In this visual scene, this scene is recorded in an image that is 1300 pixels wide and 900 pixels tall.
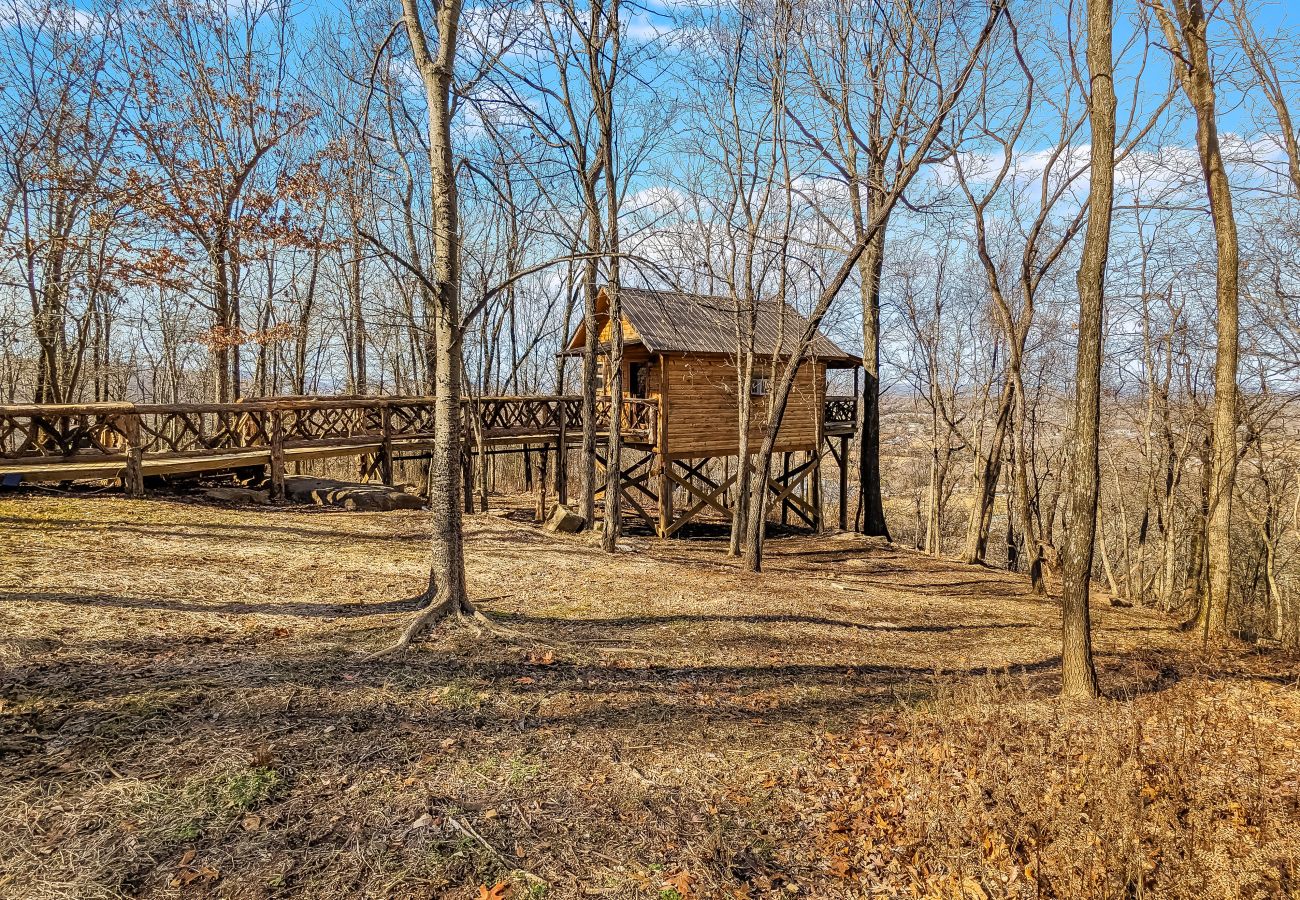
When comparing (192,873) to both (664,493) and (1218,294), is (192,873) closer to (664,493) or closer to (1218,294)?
(1218,294)

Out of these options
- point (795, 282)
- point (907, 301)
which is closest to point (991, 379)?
point (907, 301)

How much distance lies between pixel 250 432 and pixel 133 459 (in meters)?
3.45

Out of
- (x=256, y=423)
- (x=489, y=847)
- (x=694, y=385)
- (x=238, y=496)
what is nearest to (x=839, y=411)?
(x=694, y=385)

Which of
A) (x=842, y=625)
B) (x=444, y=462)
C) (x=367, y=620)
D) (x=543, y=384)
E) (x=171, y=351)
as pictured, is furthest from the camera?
(x=543, y=384)

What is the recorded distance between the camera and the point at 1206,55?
28.7 ft

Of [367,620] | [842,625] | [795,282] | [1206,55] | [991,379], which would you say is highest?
[1206,55]

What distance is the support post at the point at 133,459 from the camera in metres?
10.5

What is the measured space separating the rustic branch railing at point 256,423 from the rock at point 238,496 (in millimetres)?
1139

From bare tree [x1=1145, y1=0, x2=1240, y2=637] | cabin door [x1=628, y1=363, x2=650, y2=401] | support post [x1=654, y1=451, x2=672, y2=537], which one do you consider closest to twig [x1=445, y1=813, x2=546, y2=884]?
bare tree [x1=1145, y1=0, x2=1240, y2=637]

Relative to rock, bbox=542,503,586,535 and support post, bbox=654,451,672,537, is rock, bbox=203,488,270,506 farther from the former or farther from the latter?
support post, bbox=654,451,672,537

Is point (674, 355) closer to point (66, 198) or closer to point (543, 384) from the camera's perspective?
point (66, 198)

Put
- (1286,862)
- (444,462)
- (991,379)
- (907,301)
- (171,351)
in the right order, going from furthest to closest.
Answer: (171,351) → (907,301) → (991,379) → (444,462) → (1286,862)

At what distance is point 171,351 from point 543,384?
1706cm

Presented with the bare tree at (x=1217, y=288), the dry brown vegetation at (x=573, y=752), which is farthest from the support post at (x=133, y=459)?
the bare tree at (x=1217, y=288)
